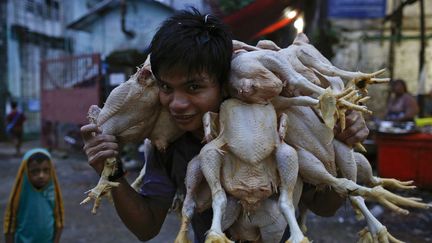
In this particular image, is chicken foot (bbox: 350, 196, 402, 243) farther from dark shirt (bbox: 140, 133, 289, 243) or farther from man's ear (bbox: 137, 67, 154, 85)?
man's ear (bbox: 137, 67, 154, 85)

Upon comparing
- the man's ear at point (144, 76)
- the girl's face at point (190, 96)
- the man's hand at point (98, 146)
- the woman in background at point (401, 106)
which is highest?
the man's ear at point (144, 76)

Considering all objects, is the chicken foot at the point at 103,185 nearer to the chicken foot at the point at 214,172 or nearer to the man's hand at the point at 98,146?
the man's hand at the point at 98,146

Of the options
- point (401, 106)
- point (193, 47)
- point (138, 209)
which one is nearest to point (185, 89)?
point (193, 47)

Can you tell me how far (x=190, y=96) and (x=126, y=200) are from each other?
472 mm

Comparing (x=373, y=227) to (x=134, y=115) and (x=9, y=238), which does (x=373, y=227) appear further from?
(x=9, y=238)

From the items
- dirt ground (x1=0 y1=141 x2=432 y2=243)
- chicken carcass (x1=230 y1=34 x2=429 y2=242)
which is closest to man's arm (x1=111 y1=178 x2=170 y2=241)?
chicken carcass (x1=230 y1=34 x2=429 y2=242)

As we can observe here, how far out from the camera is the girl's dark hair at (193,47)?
122 centimetres

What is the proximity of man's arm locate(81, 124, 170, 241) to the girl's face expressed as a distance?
0.24 meters

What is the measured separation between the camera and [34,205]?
10.3ft

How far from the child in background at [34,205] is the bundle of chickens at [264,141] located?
2.09 meters

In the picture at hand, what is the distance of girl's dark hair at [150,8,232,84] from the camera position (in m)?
1.22

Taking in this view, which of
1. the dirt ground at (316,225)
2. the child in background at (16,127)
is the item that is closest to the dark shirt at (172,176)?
the dirt ground at (316,225)

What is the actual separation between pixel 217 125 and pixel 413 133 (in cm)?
501

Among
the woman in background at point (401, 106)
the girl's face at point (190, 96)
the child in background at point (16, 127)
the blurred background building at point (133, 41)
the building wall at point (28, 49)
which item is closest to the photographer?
the girl's face at point (190, 96)
